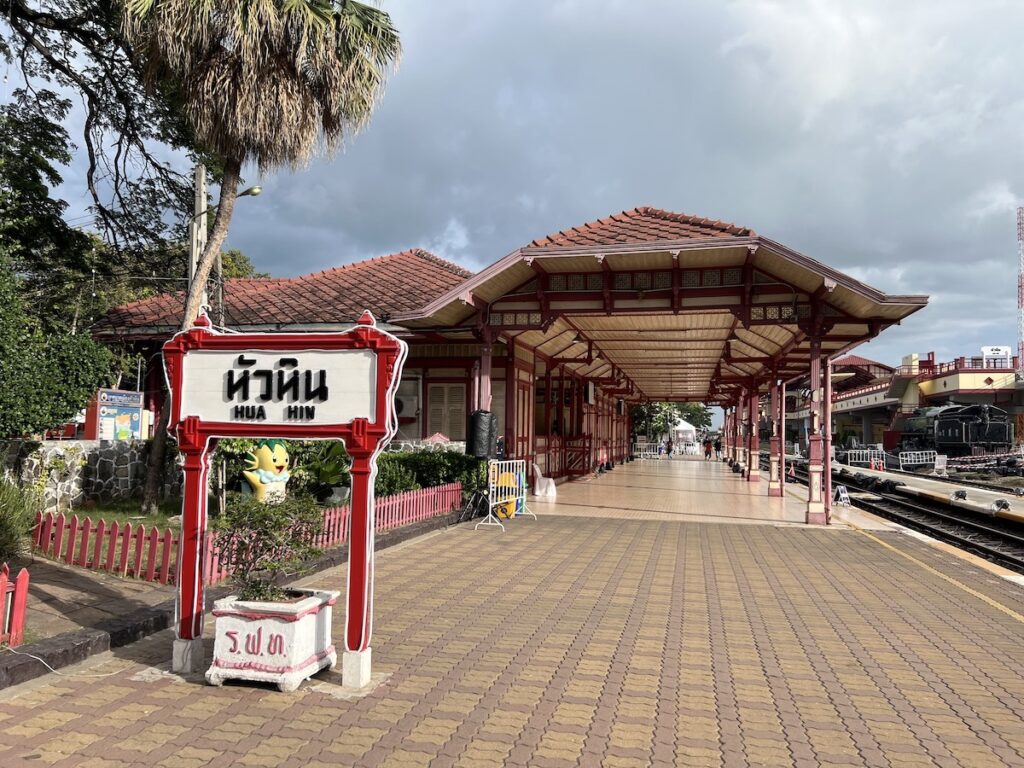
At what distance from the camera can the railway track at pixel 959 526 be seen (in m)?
12.4

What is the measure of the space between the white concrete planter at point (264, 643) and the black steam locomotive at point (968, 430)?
43186 mm

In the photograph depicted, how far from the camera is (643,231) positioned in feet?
39.5

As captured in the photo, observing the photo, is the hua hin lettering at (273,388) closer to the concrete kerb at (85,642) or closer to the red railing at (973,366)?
the concrete kerb at (85,642)

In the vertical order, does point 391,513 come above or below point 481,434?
below

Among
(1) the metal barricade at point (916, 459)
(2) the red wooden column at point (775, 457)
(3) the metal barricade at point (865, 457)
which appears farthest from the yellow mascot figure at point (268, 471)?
(1) the metal barricade at point (916, 459)

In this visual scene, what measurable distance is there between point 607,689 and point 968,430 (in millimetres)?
42407

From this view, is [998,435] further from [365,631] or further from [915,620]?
[365,631]

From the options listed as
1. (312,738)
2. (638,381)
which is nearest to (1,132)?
(312,738)

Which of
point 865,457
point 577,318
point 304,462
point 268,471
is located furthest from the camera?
point 865,457

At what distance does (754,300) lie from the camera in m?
12.3

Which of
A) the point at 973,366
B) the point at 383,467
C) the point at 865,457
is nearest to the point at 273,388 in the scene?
the point at 383,467

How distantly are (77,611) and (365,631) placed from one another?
2.74m

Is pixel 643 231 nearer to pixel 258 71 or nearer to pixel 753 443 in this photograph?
pixel 258 71

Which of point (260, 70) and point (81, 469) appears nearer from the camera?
point (260, 70)
